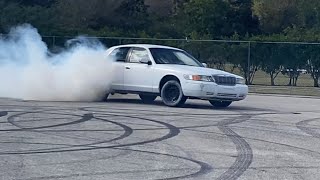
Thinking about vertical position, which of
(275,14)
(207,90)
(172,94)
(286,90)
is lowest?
(286,90)

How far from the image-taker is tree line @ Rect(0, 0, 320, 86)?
3359cm

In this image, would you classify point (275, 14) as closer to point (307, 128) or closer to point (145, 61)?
point (145, 61)

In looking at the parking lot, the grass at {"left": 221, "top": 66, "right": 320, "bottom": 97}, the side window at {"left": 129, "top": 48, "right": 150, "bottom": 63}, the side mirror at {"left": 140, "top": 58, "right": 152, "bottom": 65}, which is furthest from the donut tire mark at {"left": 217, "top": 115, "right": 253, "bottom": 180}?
the grass at {"left": 221, "top": 66, "right": 320, "bottom": 97}

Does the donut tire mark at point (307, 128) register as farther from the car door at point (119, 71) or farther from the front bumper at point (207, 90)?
the car door at point (119, 71)

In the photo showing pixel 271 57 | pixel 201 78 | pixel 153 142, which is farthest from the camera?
pixel 271 57

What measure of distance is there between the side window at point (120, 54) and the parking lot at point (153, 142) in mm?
1856

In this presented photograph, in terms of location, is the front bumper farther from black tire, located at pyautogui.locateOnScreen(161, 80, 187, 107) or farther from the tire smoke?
the tire smoke

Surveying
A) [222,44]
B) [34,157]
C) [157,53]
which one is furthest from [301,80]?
[34,157]

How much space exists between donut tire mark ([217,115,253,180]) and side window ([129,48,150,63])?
17.0ft

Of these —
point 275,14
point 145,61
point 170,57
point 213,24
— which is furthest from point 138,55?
point 275,14

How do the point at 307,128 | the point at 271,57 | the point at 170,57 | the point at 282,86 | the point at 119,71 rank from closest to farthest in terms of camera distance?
the point at 307,128 < the point at 170,57 < the point at 119,71 < the point at 282,86 < the point at 271,57

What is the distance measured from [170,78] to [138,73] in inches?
38.7

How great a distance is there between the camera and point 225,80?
71.2ft

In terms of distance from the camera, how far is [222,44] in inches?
1336
